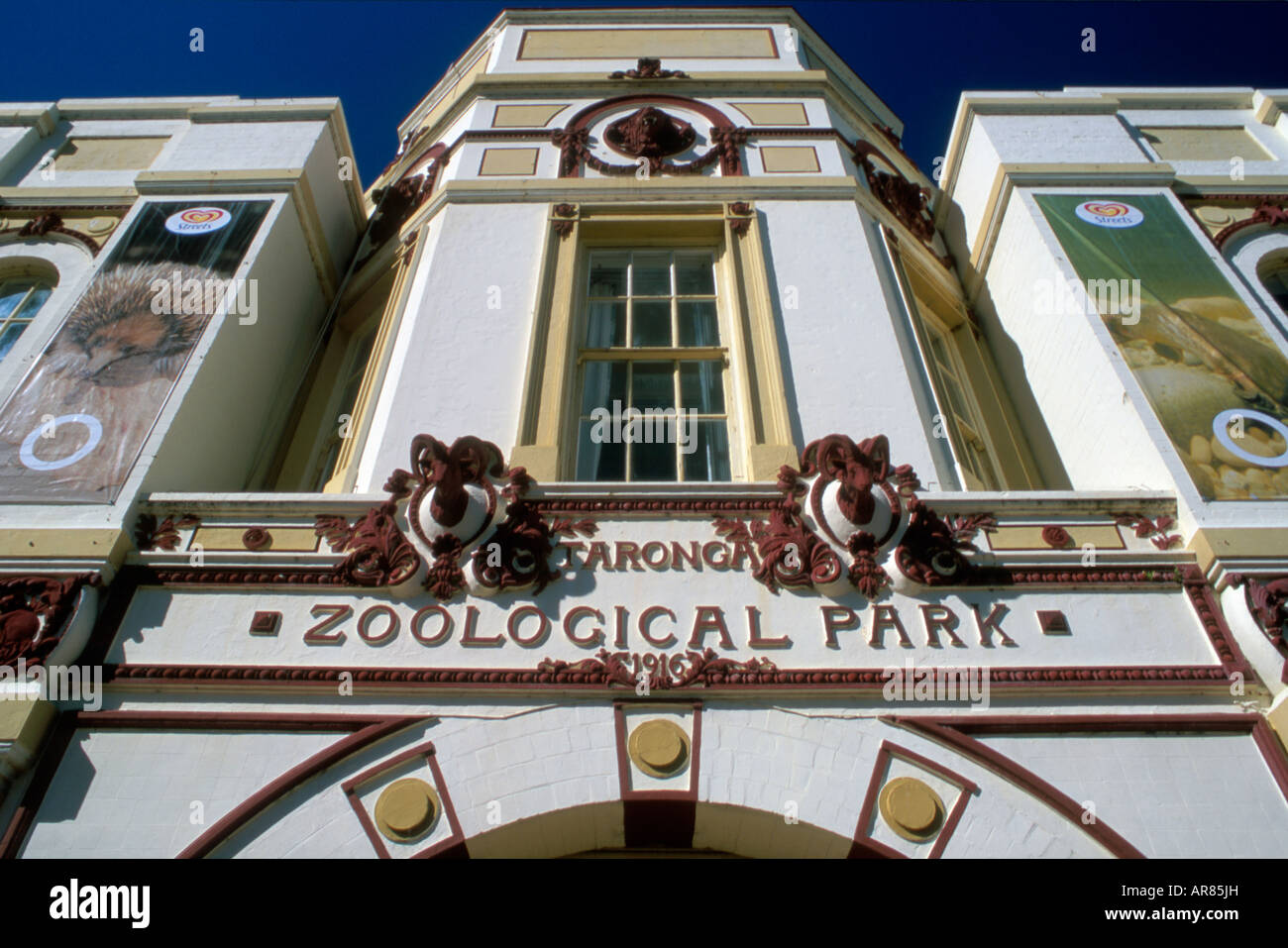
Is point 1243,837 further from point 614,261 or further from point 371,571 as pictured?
point 614,261

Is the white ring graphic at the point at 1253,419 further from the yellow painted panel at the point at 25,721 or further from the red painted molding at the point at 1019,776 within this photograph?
the yellow painted panel at the point at 25,721

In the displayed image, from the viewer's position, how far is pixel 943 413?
9.54 metres

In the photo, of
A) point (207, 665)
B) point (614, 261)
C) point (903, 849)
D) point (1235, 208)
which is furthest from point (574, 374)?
point (1235, 208)

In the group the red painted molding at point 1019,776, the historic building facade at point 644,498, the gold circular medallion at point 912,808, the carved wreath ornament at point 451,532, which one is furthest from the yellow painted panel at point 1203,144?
the gold circular medallion at point 912,808

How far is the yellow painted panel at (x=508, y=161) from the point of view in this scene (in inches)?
484

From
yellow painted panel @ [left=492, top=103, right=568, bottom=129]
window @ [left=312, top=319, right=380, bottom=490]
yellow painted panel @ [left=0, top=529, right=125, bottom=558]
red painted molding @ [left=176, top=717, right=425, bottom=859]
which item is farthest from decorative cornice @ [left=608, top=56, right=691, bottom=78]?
red painted molding @ [left=176, top=717, right=425, bottom=859]

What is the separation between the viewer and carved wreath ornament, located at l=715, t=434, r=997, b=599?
23.2ft

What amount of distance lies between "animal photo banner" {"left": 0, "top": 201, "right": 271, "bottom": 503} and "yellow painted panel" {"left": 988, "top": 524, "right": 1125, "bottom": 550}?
621 centimetres

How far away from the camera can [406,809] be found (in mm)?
6016

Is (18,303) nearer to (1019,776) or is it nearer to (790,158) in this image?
(790,158)

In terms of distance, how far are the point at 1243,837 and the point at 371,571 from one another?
17.8ft

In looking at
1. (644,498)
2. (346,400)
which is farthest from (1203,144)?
(346,400)

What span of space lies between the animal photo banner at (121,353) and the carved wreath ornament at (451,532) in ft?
6.04

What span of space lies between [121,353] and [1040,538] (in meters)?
7.29
